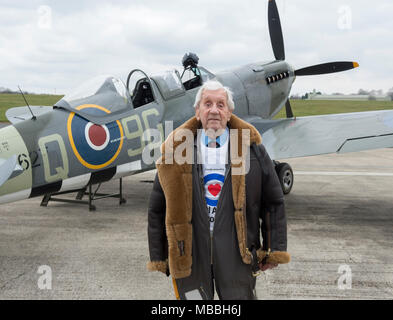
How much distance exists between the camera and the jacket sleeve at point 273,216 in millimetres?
2594

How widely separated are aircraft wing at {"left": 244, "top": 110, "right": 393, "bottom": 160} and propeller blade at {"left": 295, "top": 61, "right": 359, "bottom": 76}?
224 centimetres

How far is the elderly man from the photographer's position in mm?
2463

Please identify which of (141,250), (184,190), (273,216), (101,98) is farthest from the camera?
(101,98)

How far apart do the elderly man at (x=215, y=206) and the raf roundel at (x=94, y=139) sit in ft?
11.4

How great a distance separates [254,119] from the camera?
29.9ft

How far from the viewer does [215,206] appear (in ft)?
8.29

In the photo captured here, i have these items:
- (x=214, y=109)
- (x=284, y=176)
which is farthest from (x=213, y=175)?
(x=284, y=176)

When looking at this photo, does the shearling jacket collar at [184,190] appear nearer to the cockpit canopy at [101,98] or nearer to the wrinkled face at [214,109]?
the wrinkled face at [214,109]

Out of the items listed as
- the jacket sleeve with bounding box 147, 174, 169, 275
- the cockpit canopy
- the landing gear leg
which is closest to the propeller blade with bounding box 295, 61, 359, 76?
the landing gear leg

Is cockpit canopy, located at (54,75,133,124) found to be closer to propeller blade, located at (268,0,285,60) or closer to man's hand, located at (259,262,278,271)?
man's hand, located at (259,262,278,271)

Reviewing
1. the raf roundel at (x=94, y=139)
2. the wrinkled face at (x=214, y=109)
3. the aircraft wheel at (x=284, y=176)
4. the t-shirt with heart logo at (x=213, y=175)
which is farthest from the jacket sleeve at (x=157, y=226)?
the aircraft wheel at (x=284, y=176)

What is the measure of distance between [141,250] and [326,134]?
15.4 ft

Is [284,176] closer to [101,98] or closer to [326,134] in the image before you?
[326,134]

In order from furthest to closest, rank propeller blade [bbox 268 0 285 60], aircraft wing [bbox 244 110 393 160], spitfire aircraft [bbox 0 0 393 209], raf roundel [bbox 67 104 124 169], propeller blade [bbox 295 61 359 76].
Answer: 1. propeller blade [bbox 268 0 285 60]
2. propeller blade [bbox 295 61 359 76]
3. aircraft wing [bbox 244 110 393 160]
4. raf roundel [bbox 67 104 124 169]
5. spitfire aircraft [bbox 0 0 393 209]
